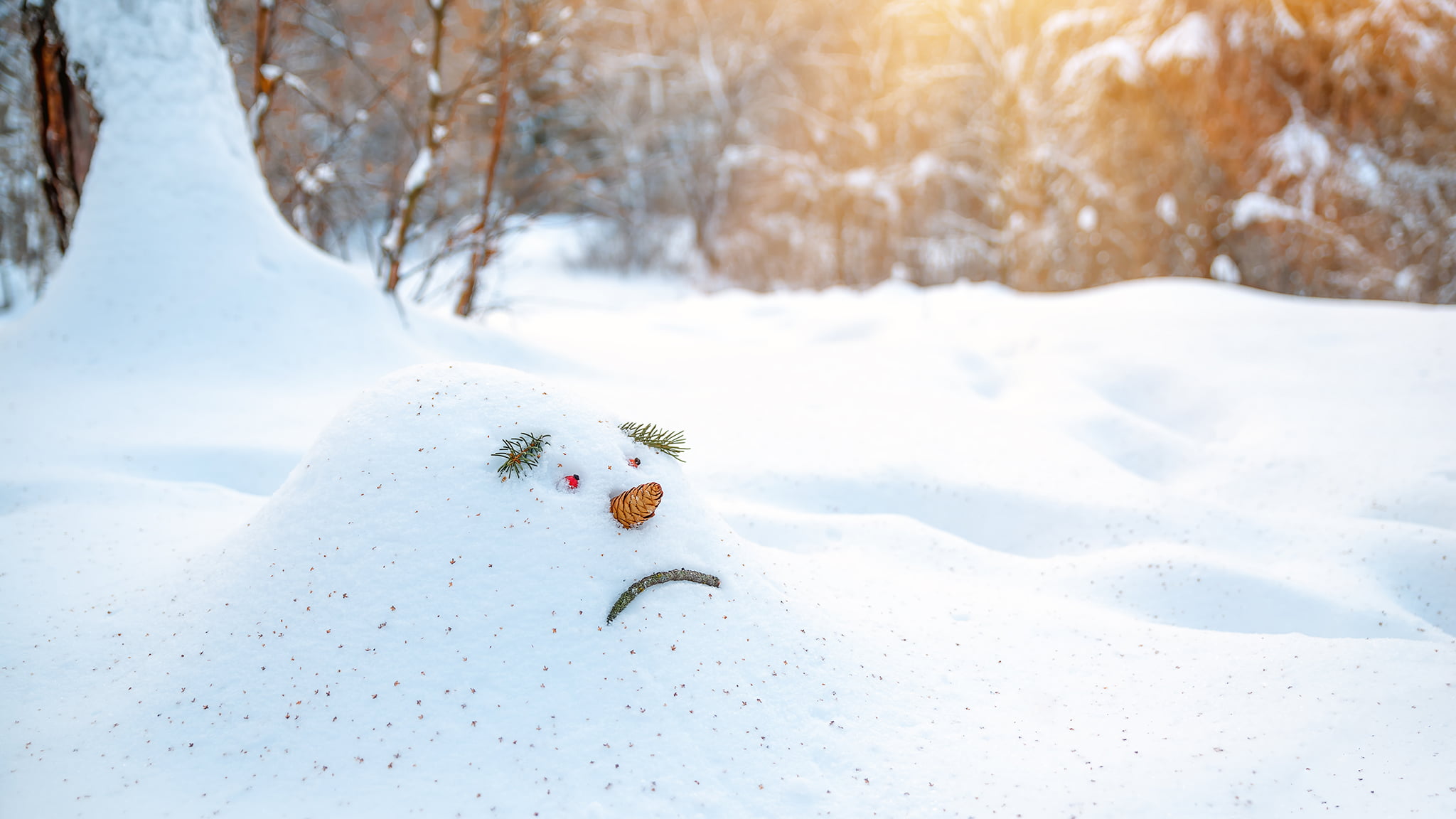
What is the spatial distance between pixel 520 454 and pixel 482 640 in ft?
1.75

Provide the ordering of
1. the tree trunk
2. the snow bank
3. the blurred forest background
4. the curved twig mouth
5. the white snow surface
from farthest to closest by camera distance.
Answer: the white snow surface
the blurred forest background
the tree trunk
the curved twig mouth
the snow bank

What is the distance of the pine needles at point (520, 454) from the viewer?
218cm

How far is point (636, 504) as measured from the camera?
214 cm

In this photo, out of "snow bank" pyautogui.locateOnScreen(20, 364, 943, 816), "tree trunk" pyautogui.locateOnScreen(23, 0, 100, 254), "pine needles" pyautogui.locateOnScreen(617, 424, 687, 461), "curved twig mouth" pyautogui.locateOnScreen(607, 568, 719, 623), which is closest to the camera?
"snow bank" pyautogui.locateOnScreen(20, 364, 943, 816)

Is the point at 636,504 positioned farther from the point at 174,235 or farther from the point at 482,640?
the point at 174,235

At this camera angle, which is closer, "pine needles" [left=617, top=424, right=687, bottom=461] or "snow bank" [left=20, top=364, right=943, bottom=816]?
"snow bank" [left=20, top=364, right=943, bottom=816]

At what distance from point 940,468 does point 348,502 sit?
3.08 meters

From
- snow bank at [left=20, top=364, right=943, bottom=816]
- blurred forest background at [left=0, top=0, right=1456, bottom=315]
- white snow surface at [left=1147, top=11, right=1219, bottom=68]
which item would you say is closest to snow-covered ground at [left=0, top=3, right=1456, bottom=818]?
snow bank at [left=20, top=364, right=943, bottom=816]

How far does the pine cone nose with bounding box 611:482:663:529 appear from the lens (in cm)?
212

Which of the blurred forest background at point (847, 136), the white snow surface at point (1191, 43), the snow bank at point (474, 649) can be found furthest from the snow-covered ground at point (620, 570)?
the white snow surface at point (1191, 43)

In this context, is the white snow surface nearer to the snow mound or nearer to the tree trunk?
the snow mound

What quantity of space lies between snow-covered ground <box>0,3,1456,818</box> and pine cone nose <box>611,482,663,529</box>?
0.25ft

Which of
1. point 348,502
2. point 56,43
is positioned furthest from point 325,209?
point 348,502

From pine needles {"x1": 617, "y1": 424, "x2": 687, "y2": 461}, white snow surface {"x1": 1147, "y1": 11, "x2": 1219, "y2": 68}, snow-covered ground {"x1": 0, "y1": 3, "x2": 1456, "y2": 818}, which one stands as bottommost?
snow-covered ground {"x1": 0, "y1": 3, "x2": 1456, "y2": 818}
